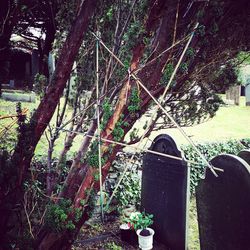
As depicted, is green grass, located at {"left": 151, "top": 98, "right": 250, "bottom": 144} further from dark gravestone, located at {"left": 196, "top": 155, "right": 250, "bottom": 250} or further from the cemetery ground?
dark gravestone, located at {"left": 196, "top": 155, "right": 250, "bottom": 250}

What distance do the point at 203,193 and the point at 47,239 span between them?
2351 mm

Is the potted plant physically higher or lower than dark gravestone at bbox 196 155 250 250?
lower

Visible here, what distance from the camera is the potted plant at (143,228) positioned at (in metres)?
5.07

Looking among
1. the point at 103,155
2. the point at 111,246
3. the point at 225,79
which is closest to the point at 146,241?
the point at 111,246

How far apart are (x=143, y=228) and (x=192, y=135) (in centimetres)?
191

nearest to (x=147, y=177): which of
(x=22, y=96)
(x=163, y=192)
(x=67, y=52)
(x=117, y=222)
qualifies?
(x=163, y=192)

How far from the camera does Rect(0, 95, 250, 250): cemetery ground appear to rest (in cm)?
551

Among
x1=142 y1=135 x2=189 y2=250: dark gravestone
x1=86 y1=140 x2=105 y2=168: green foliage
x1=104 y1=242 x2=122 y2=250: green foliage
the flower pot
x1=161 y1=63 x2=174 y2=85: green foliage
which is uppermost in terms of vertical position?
x1=161 y1=63 x2=174 y2=85: green foliage

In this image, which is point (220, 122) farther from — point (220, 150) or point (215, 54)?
point (215, 54)

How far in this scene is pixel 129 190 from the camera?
6.73 m

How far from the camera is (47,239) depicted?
11.1 feet

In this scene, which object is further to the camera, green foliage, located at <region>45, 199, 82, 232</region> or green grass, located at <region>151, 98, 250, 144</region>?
green grass, located at <region>151, 98, 250, 144</region>

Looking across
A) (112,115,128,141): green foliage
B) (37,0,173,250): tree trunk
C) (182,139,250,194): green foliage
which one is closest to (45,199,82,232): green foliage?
(37,0,173,250): tree trunk

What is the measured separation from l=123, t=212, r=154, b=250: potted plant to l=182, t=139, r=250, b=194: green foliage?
2.26 meters
